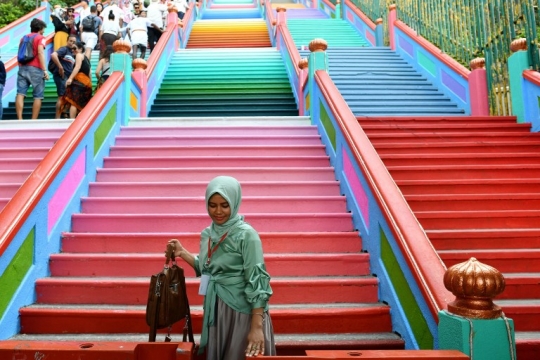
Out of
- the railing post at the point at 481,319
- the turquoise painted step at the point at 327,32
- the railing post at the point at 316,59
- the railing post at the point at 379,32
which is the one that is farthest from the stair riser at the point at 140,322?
the turquoise painted step at the point at 327,32

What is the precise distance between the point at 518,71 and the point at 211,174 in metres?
4.51

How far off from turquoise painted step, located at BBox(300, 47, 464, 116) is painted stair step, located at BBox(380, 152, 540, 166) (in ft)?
7.61

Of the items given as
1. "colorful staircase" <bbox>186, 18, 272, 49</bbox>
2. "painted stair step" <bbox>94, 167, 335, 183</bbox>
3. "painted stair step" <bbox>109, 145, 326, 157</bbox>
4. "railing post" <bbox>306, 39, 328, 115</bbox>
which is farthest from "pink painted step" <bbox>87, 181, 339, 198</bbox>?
"colorful staircase" <bbox>186, 18, 272, 49</bbox>

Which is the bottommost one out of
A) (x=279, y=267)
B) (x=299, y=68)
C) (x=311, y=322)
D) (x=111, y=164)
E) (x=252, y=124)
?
(x=311, y=322)

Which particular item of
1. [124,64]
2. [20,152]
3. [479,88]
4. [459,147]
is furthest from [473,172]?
[20,152]

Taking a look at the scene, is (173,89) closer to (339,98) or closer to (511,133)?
(339,98)

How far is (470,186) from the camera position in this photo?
4.75 meters

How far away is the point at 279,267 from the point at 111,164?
8.91 feet

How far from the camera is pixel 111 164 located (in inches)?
214

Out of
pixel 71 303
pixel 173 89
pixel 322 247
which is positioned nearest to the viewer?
pixel 71 303

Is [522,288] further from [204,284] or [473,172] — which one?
[204,284]

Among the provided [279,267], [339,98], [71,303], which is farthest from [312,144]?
[71,303]

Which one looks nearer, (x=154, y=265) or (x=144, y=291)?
(x=144, y=291)

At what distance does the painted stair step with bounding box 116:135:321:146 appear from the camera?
6.00 m
